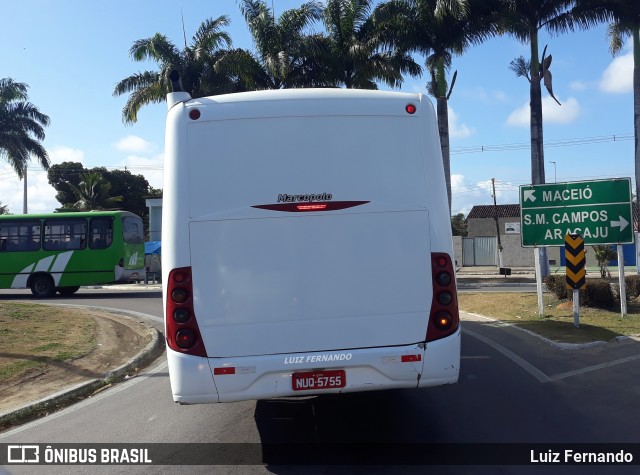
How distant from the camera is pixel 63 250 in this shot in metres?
27.5

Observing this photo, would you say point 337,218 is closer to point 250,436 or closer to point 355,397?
point 250,436

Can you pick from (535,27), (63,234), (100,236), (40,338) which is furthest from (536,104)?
(40,338)

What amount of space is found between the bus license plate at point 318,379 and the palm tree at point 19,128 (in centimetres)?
4050

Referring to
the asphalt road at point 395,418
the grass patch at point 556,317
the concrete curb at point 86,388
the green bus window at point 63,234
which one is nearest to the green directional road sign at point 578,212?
the grass patch at point 556,317

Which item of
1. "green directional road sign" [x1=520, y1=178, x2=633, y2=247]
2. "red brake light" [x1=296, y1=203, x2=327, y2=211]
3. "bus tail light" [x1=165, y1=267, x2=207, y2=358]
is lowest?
"bus tail light" [x1=165, y1=267, x2=207, y2=358]

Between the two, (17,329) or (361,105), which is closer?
(361,105)

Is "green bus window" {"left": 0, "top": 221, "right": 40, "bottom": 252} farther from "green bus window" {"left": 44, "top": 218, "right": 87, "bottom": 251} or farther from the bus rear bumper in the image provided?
the bus rear bumper

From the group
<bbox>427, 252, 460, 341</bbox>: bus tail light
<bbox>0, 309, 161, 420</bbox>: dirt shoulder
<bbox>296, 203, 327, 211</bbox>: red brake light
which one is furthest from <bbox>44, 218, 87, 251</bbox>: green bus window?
<bbox>427, 252, 460, 341</bbox>: bus tail light

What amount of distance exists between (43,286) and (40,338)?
1600 centimetres

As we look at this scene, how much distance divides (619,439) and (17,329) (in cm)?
1182

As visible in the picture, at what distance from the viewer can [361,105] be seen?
5934 mm

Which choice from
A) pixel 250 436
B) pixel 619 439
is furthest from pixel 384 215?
pixel 619 439

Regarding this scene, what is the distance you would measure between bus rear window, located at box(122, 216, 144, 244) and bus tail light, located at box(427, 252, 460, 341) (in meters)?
23.4

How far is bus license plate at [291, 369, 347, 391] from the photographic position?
561 centimetres
